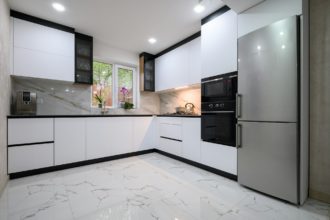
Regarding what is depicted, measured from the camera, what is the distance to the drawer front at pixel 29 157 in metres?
2.06

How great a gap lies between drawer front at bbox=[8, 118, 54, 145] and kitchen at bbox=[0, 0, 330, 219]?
0.01 metres

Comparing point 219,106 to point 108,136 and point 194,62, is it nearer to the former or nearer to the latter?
point 194,62

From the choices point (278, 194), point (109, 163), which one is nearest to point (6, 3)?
point (109, 163)

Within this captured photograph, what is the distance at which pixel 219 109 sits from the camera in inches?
84.7

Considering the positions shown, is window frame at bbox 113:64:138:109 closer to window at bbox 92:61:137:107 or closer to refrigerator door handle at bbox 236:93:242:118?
window at bbox 92:61:137:107

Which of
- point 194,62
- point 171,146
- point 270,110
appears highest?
point 194,62

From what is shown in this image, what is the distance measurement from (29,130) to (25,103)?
46cm

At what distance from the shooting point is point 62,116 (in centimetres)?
242

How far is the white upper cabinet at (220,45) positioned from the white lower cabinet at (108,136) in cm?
176

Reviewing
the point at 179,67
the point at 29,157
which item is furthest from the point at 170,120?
the point at 29,157

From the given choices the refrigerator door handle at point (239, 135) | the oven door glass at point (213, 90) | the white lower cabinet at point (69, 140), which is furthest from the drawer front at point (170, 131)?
Answer: the white lower cabinet at point (69, 140)

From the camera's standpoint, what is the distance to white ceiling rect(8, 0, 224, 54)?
6.91 feet

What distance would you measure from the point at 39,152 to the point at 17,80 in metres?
1.28

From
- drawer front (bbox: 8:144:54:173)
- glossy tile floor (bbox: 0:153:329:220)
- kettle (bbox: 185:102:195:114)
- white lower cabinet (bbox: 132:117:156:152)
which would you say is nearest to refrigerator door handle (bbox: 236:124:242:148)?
glossy tile floor (bbox: 0:153:329:220)
